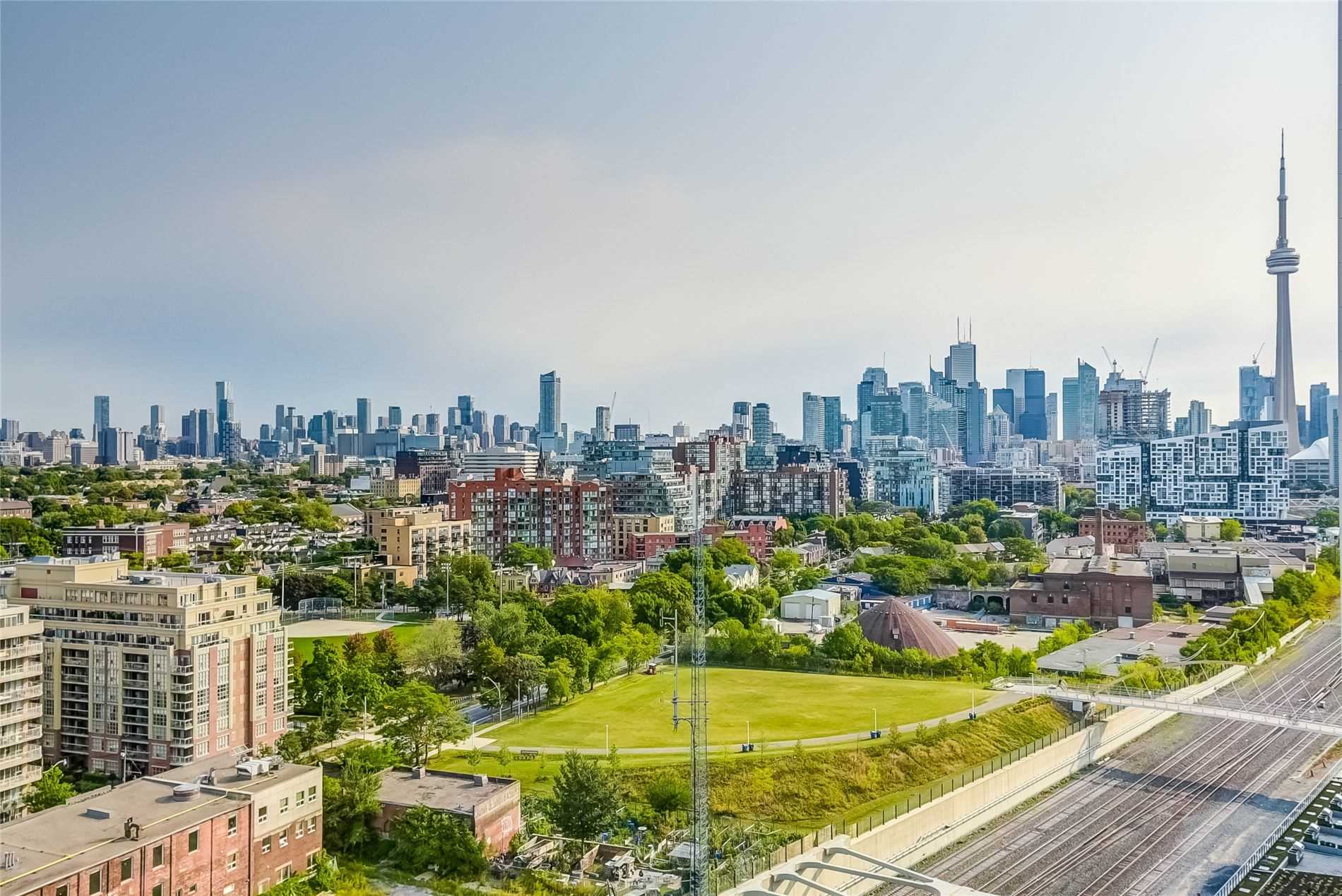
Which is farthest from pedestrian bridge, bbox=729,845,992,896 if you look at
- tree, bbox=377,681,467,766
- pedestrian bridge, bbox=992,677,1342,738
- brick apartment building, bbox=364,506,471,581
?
brick apartment building, bbox=364,506,471,581

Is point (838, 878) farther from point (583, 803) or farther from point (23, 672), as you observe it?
point (23, 672)

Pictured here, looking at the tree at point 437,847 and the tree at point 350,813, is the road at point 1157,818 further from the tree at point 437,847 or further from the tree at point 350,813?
the tree at point 350,813

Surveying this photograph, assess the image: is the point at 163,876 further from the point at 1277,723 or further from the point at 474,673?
the point at 1277,723

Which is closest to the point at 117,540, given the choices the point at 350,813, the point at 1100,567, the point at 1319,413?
the point at 350,813

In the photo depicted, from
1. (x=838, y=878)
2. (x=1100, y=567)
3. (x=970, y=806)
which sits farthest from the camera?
(x=1100, y=567)

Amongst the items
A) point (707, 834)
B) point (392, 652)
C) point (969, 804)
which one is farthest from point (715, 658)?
point (707, 834)
